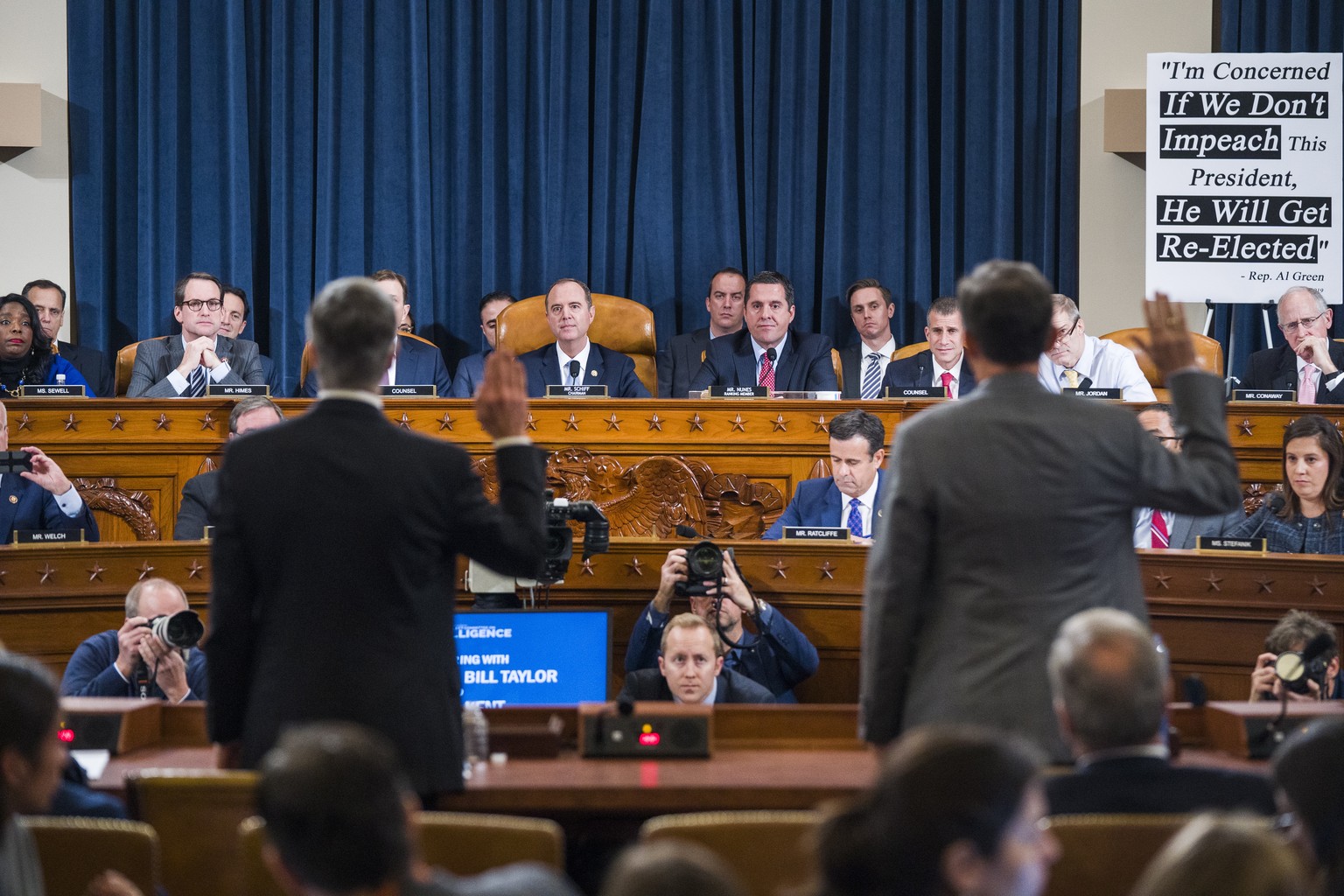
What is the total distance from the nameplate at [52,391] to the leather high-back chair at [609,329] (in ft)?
6.19

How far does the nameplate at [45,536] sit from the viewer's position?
456 cm

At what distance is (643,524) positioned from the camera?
205 inches

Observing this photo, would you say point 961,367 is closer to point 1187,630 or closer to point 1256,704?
point 1187,630

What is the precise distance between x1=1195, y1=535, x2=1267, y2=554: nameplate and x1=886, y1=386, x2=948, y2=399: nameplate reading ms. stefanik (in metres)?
1.25

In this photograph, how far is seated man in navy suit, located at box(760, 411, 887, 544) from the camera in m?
4.81

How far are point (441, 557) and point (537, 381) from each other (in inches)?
165

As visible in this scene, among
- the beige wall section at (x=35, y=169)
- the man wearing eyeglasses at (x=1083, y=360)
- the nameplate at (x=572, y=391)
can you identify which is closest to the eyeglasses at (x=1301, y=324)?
the man wearing eyeglasses at (x=1083, y=360)

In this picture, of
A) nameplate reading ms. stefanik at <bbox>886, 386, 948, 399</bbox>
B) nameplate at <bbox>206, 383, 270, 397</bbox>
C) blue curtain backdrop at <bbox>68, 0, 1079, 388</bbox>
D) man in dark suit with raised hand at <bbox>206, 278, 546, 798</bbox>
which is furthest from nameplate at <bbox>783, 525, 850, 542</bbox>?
→ blue curtain backdrop at <bbox>68, 0, 1079, 388</bbox>

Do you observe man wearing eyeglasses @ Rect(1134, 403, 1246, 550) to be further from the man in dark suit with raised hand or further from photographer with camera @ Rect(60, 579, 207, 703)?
the man in dark suit with raised hand

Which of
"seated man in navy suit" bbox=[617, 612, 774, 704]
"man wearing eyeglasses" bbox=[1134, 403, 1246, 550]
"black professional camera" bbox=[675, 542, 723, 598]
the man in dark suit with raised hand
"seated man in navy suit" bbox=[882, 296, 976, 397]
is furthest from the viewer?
A: "seated man in navy suit" bbox=[882, 296, 976, 397]

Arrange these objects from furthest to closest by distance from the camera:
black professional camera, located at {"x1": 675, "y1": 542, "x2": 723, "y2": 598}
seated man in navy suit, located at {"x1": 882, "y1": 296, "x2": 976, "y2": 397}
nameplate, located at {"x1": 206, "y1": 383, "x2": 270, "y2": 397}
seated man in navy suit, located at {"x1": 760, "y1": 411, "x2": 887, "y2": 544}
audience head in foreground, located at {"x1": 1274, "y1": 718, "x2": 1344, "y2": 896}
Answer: seated man in navy suit, located at {"x1": 882, "y1": 296, "x2": 976, "y2": 397}, nameplate, located at {"x1": 206, "y1": 383, "x2": 270, "y2": 397}, seated man in navy suit, located at {"x1": 760, "y1": 411, "x2": 887, "y2": 544}, black professional camera, located at {"x1": 675, "y1": 542, "x2": 723, "y2": 598}, audience head in foreground, located at {"x1": 1274, "y1": 718, "x2": 1344, "y2": 896}

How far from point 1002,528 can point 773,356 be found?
15.2ft

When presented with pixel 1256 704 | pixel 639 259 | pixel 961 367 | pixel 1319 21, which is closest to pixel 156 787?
pixel 1256 704

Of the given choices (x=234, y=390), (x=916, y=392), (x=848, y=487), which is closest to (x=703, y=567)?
(x=848, y=487)
